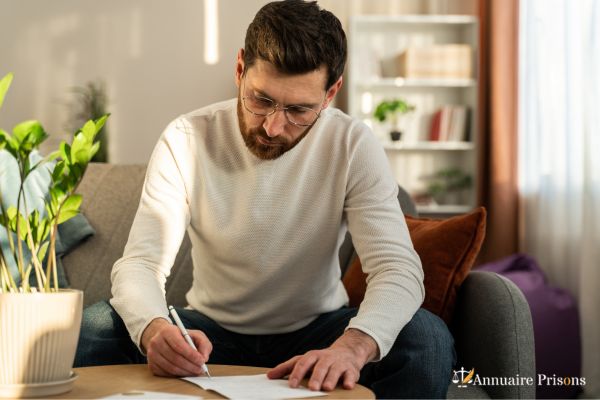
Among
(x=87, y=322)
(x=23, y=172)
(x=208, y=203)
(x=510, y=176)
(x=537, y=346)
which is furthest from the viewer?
(x=510, y=176)

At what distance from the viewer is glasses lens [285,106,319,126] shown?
1690mm

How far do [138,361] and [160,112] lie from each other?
3338mm

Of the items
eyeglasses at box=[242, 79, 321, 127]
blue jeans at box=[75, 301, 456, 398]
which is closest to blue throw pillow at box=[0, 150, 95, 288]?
blue jeans at box=[75, 301, 456, 398]

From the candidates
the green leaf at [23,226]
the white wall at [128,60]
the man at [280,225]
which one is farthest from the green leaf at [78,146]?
the white wall at [128,60]

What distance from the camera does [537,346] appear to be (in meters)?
3.20

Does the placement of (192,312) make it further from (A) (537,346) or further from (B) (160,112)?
(B) (160,112)

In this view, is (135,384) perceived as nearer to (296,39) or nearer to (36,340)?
(36,340)

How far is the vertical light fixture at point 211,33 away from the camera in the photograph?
4.88 meters

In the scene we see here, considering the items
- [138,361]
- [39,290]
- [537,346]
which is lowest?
[537,346]

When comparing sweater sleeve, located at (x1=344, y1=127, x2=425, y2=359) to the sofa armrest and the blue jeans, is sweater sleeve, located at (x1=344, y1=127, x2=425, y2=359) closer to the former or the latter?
the blue jeans

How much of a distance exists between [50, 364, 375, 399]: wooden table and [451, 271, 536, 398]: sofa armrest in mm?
570

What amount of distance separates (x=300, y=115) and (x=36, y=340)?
78cm

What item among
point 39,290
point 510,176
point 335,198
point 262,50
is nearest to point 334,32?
point 262,50

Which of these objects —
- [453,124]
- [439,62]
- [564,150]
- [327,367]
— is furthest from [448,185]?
[327,367]
